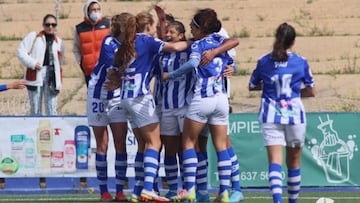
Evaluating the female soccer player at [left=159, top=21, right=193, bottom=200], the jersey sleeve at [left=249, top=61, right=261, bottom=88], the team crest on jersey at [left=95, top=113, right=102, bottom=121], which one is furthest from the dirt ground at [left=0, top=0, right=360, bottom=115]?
the jersey sleeve at [left=249, top=61, right=261, bottom=88]

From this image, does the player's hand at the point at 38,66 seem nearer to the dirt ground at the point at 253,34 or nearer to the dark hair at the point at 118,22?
the dirt ground at the point at 253,34

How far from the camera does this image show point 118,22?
44.8 feet

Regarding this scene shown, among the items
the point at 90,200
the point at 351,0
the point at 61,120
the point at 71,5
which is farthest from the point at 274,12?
the point at 90,200

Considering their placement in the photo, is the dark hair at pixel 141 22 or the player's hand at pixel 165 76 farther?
the dark hair at pixel 141 22

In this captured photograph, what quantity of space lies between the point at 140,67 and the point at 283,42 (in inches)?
76.3

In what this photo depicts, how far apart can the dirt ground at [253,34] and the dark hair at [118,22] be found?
9.50m

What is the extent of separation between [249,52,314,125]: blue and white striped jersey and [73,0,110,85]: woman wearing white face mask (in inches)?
206

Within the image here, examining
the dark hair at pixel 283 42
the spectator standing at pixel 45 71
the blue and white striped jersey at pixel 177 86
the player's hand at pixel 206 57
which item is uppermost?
the dark hair at pixel 283 42

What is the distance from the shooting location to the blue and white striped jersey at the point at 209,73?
1343 cm

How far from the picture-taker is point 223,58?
1366cm

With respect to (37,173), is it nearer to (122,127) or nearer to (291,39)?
(122,127)

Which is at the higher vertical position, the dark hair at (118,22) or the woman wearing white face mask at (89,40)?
the dark hair at (118,22)

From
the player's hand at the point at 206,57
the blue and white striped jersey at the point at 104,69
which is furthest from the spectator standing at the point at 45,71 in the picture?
the player's hand at the point at 206,57

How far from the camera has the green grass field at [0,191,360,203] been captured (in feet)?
49.0
